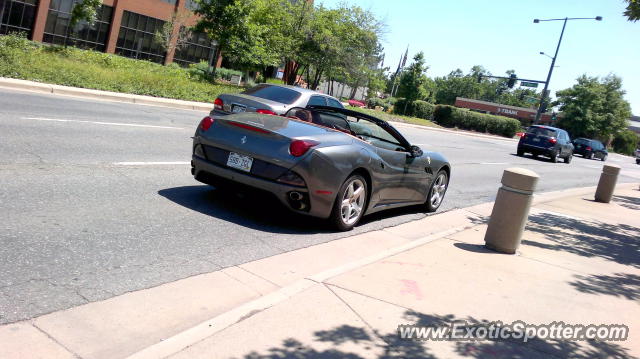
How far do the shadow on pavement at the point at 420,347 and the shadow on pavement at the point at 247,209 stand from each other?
8.27 ft

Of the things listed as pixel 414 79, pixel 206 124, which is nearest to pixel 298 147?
pixel 206 124

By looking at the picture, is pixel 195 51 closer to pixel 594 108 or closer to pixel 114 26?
pixel 114 26

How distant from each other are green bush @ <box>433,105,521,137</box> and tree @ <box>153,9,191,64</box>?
24111mm

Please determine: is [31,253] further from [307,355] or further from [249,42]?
[249,42]

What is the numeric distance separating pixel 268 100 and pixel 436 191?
4911 mm

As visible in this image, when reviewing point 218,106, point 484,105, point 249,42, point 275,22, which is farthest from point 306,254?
point 484,105

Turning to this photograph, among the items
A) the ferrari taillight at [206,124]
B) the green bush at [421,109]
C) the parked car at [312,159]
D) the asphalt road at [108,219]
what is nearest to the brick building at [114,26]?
the green bush at [421,109]

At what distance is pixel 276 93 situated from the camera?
13.4 meters

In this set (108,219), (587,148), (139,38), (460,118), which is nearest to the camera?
(108,219)

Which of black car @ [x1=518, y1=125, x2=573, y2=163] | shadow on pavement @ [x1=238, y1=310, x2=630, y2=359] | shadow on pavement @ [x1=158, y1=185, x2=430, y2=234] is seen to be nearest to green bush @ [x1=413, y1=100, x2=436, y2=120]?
→ black car @ [x1=518, y1=125, x2=573, y2=163]

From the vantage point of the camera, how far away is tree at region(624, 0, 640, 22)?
10.6m

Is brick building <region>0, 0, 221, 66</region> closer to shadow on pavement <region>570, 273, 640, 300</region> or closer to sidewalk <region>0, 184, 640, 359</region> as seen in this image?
sidewalk <region>0, 184, 640, 359</region>

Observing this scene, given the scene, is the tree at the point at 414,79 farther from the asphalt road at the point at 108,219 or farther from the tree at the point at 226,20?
the asphalt road at the point at 108,219

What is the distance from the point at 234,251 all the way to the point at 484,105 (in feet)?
317
